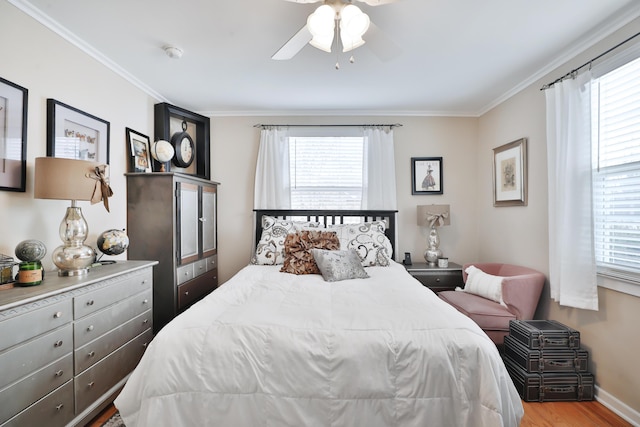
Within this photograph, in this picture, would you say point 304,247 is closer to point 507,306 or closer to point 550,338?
point 507,306

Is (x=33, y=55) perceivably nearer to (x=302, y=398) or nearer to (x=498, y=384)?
(x=302, y=398)

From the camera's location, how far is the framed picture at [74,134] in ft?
6.36

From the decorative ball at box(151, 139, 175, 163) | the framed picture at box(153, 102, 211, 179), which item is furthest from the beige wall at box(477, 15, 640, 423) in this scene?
the decorative ball at box(151, 139, 175, 163)

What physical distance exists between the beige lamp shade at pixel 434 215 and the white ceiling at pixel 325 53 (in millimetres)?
1242

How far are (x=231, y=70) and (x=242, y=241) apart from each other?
6.53 ft

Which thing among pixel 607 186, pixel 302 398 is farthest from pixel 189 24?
pixel 607 186

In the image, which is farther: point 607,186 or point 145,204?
point 145,204

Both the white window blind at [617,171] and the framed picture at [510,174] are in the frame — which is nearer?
the white window blind at [617,171]

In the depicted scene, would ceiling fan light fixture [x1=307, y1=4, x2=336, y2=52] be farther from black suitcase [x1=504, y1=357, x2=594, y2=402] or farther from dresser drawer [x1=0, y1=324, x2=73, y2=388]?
black suitcase [x1=504, y1=357, x2=594, y2=402]

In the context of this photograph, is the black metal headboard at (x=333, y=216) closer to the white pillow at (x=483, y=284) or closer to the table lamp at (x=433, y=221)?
Answer: the table lamp at (x=433, y=221)

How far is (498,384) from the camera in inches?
50.7

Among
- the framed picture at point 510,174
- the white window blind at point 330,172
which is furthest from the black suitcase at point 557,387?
the white window blind at point 330,172

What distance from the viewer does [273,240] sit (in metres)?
3.04

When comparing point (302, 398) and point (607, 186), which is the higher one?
point (607, 186)
